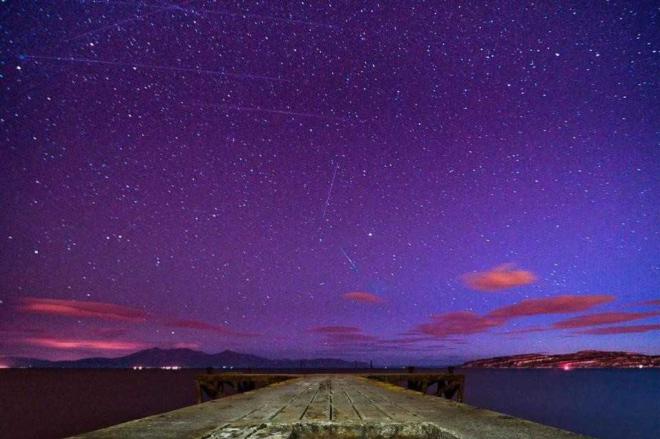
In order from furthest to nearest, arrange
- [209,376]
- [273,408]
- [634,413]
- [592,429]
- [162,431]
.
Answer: [634,413], [592,429], [209,376], [273,408], [162,431]

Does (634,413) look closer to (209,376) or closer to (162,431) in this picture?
(209,376)

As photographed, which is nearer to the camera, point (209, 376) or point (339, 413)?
point (339, 413)

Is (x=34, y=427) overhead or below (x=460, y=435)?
below

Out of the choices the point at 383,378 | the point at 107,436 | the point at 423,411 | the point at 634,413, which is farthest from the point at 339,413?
the point at 634,413

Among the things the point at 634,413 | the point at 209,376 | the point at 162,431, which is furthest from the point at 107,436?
the point at 634,413

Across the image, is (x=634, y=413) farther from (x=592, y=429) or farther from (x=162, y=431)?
(x=162, y=431)

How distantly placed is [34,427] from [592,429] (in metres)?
46.3

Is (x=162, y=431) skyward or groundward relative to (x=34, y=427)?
skyward

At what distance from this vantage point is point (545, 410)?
51219mm

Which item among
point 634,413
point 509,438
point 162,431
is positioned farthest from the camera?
point 634,413

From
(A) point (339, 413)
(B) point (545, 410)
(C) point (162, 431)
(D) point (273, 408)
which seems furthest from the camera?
(B) point (545, 410)

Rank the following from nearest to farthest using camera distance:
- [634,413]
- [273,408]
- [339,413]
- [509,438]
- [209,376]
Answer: [509,438] → [339,413] → [273,408] → [209,376] → [634,413]

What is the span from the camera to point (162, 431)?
464cm

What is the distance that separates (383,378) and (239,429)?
838 inches
